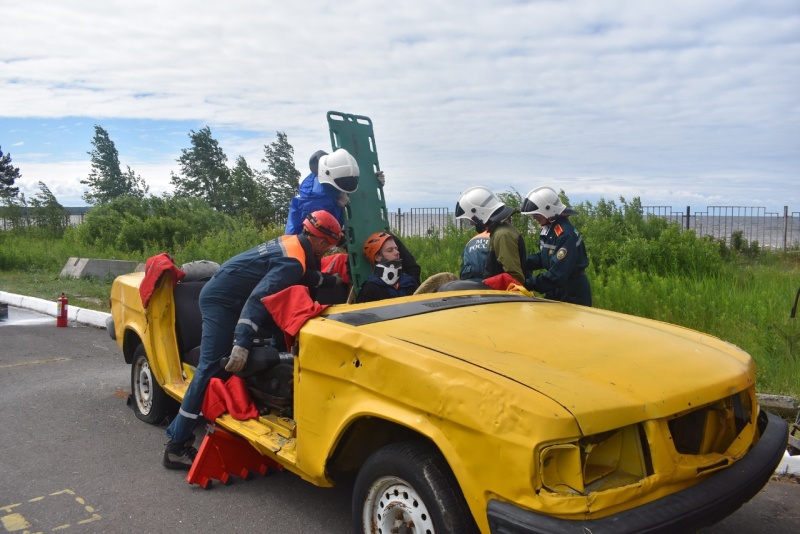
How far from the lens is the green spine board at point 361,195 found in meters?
5.12

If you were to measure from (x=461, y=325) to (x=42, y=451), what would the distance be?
344 cm

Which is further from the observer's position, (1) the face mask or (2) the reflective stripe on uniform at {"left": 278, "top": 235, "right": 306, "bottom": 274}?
(1) the face mask

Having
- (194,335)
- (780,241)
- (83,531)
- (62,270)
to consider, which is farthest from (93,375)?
(780,241)

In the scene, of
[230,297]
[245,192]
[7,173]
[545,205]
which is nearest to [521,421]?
[230,297]

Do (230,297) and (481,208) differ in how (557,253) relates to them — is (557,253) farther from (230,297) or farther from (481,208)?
(230,297)

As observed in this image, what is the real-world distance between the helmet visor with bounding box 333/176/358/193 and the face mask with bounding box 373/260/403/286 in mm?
738

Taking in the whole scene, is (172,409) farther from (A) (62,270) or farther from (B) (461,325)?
(A) (62,270)

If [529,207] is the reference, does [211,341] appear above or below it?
below

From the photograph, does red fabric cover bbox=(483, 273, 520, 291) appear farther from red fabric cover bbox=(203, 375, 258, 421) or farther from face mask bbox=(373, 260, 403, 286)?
red fabric cover bbox=(203, 375, 258, 421)

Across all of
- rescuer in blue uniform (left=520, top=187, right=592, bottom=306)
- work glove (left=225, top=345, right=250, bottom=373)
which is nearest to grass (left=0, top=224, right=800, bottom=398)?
rescuer in blue uniform (left=520, top=187, right=592, bottom=306)

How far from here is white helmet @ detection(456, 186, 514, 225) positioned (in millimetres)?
5695

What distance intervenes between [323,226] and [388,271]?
0.65 metres

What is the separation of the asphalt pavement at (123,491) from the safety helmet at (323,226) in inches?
62.0

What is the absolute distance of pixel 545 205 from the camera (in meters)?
5.73
